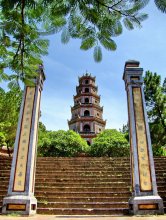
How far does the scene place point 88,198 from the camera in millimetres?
8164

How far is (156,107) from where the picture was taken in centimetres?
1756

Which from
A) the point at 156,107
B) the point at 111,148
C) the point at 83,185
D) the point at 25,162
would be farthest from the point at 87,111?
the point at 25,162

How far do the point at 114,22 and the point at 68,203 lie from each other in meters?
6.41

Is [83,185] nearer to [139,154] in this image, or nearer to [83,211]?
[83,211]

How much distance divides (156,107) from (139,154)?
419 inches

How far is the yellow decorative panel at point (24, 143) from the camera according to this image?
730cm

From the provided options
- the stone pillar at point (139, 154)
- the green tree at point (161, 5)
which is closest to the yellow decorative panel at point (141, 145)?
the stone pillar at point (139, 154)

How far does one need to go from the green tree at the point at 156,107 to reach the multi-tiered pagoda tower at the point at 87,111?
13.0 meters

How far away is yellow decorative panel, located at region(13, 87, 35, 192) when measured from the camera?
7297mm

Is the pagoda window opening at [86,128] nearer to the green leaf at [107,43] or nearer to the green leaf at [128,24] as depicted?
the green leaf at [107,43]

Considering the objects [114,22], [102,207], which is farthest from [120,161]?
[114,22]

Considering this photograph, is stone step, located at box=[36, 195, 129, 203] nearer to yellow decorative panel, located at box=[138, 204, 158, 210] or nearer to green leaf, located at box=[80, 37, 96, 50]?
yellow decorative panel, located at box=[138, 204, 158, 210]

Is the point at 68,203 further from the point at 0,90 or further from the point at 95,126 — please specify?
the point at 95,126

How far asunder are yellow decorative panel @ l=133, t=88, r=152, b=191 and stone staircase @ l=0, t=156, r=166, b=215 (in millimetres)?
989
